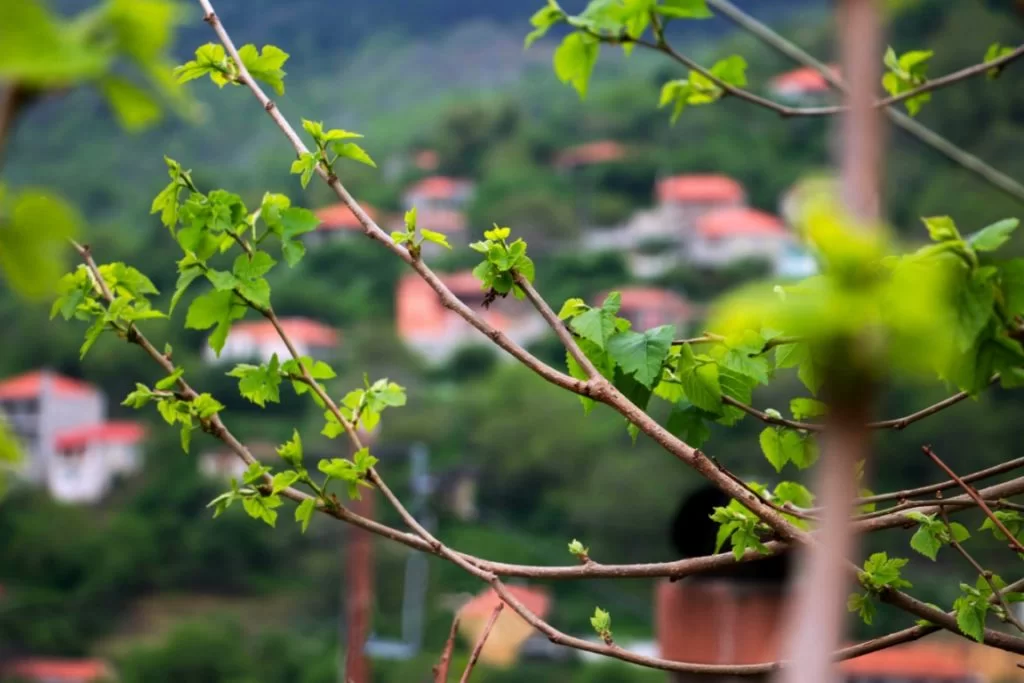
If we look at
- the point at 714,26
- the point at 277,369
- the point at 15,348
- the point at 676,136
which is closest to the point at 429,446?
the point at 15,348

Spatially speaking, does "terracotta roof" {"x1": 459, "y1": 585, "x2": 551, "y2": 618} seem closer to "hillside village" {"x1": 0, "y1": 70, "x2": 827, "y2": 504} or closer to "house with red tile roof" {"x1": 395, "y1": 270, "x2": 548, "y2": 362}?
"hillside village" {"x1": 0, "y1": 70, "x2": 827, "y2": 504}

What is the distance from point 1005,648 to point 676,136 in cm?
2165

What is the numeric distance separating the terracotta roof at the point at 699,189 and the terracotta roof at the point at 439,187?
3.58 m

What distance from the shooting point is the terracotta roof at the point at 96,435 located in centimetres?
1698

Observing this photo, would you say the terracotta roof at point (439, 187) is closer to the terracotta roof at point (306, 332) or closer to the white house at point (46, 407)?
the terracotta roof at point (306, 332)

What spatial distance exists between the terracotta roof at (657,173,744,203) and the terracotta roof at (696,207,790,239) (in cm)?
30

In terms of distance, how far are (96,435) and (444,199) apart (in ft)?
23.4

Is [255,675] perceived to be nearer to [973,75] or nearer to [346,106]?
[973,75]

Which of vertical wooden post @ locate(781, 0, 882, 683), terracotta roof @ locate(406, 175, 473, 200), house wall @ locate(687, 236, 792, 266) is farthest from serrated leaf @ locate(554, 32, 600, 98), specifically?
terracotta roof @ locate(406, 175, 473, 200)

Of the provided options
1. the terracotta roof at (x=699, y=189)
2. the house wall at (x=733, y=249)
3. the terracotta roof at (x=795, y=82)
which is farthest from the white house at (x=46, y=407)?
the terracotta roof at (x=795, y=82)

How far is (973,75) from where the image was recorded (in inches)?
32.4

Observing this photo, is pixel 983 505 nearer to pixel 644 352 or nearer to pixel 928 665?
pixel 644 352

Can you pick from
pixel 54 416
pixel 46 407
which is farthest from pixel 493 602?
pixel 54 416

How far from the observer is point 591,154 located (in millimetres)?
21297
